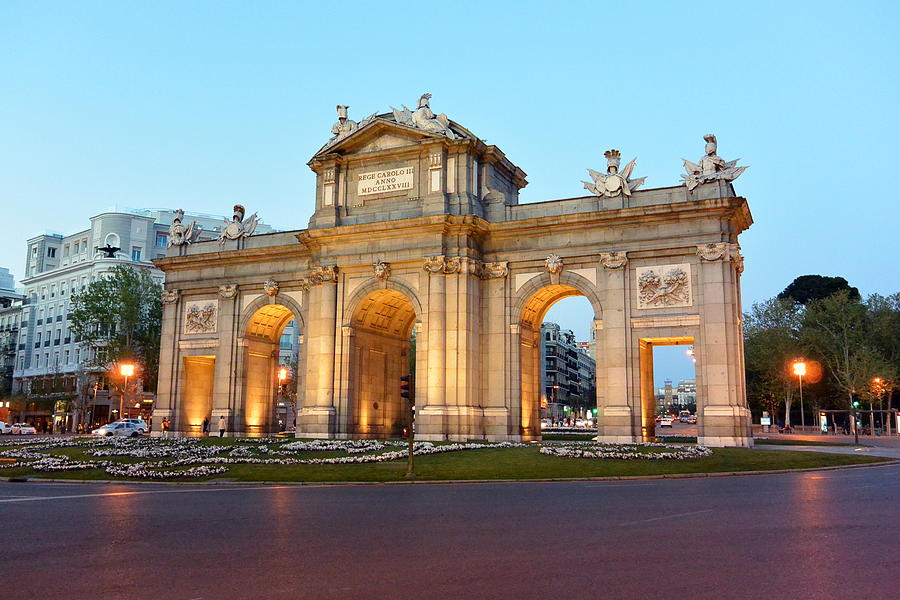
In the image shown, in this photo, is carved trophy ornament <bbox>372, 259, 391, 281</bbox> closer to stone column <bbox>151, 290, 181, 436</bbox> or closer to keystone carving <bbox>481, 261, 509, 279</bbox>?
keystone carving <bbox>481, 261, 509, 279</bbox>

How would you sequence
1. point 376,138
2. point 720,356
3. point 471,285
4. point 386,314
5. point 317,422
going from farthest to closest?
point 386,314 → point 376,138 → point 317,422 → point 471,285 → point 720,356

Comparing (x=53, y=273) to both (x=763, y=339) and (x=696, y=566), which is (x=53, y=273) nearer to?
(x=763, y=339)

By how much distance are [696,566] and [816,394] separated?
313ft

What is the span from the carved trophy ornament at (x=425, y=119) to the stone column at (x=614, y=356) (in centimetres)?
1223

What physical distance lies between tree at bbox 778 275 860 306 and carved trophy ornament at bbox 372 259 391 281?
81.0 m

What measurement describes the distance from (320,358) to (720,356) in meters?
23.0

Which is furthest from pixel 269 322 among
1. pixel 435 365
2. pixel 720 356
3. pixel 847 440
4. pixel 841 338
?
pixel 841 338

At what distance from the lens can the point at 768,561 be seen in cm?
1077

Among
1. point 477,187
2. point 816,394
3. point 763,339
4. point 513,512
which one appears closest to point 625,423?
point 477,187

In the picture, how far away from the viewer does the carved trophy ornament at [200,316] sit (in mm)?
55938

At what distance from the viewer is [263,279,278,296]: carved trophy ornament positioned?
53.3m

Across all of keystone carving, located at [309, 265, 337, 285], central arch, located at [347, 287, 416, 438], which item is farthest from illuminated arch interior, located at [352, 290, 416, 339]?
keystone carving, located at [309, 265, 337, 285]

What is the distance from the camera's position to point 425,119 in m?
48.1

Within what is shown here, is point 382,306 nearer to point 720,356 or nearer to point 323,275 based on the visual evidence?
point 323,275
